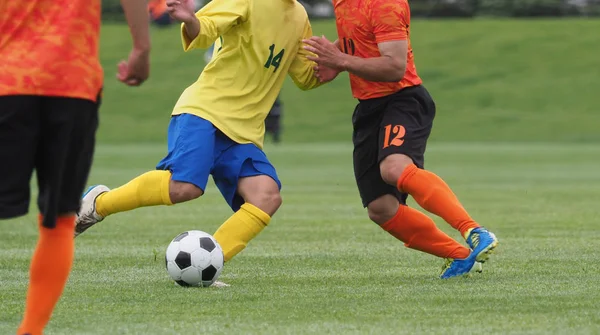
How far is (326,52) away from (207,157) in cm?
92

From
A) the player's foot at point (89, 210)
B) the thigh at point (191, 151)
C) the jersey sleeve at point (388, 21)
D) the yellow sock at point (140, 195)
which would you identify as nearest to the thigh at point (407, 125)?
the jersey sleeve at point (388, 21)

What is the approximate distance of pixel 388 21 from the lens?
723cm

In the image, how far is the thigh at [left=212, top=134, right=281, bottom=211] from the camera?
7305 mm

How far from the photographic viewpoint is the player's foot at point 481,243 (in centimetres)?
693

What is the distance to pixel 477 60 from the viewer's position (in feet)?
137

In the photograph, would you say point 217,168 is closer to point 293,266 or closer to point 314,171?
point 293,266

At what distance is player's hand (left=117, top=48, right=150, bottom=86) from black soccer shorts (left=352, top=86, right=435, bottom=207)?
2.66 m

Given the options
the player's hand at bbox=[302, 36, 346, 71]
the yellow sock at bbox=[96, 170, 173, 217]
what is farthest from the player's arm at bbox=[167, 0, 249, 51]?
the yellow sock at bbox=[96, 170, 173, 217]

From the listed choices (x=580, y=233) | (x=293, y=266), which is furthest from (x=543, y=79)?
(x=293, y=266)

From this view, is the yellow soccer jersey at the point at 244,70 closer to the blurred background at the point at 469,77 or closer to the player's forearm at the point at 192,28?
the player's forearm at the point at 192,28

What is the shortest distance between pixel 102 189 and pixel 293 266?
4.44 feet

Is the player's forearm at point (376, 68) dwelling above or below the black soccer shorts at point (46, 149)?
below

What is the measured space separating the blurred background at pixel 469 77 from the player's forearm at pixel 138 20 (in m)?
28.2

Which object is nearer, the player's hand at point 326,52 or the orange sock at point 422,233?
the player's hand at point 326,52
